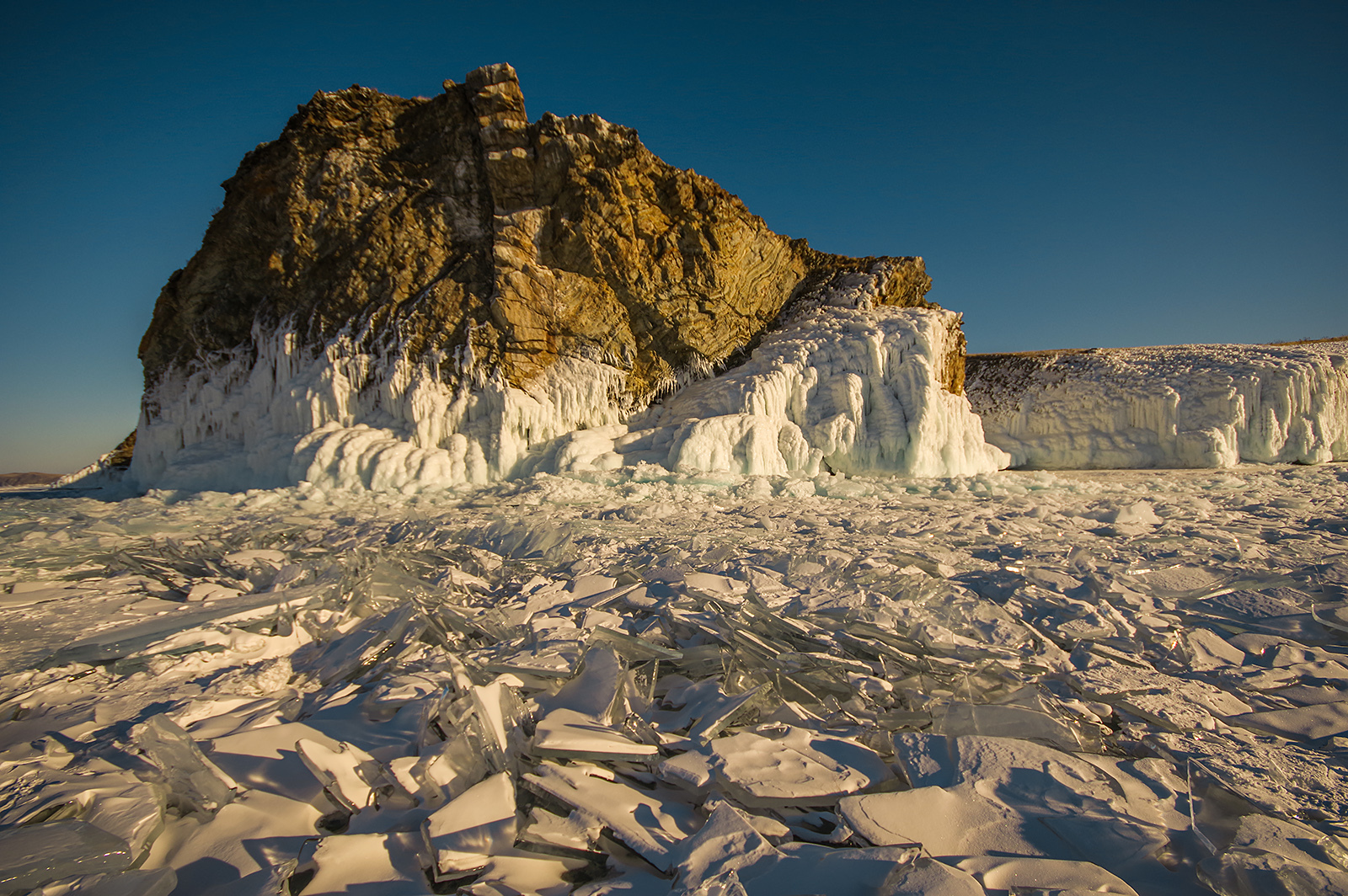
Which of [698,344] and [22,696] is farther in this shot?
[698,344]

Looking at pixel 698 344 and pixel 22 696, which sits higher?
pixel 698 344

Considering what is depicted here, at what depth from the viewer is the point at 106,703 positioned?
79.0 inches

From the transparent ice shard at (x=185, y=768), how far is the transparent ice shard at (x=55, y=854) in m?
0.17

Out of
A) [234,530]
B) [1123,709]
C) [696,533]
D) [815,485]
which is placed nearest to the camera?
[1123,709]

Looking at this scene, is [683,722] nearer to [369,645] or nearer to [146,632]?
[369,645]

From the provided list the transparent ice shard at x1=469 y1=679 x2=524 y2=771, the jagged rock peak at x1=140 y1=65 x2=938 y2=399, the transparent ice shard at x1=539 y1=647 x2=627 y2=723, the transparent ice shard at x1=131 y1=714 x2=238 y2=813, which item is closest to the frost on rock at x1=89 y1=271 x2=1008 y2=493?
the jagged rock peak at x1=140 y1=65 x2=938 y2=399

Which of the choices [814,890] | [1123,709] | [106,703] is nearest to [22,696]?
[106,703]

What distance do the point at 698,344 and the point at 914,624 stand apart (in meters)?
9.18

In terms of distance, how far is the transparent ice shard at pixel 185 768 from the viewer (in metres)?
1.44

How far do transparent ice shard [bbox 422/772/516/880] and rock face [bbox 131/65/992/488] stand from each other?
27.9 ft

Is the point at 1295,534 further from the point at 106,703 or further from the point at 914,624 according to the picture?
the point at 106,703

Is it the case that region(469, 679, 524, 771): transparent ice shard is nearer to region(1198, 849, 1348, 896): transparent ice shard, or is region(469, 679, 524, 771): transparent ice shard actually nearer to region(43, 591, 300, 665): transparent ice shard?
region(1198, 849, 1348, 896): transparent ice shard

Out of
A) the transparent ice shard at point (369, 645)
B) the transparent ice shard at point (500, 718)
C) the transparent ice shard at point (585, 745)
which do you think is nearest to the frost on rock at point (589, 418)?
the transparent ice shard at point (369, 645)

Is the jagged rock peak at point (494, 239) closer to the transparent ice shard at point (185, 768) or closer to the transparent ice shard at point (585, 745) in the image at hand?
the transparent ice shard at point (185, 768)
